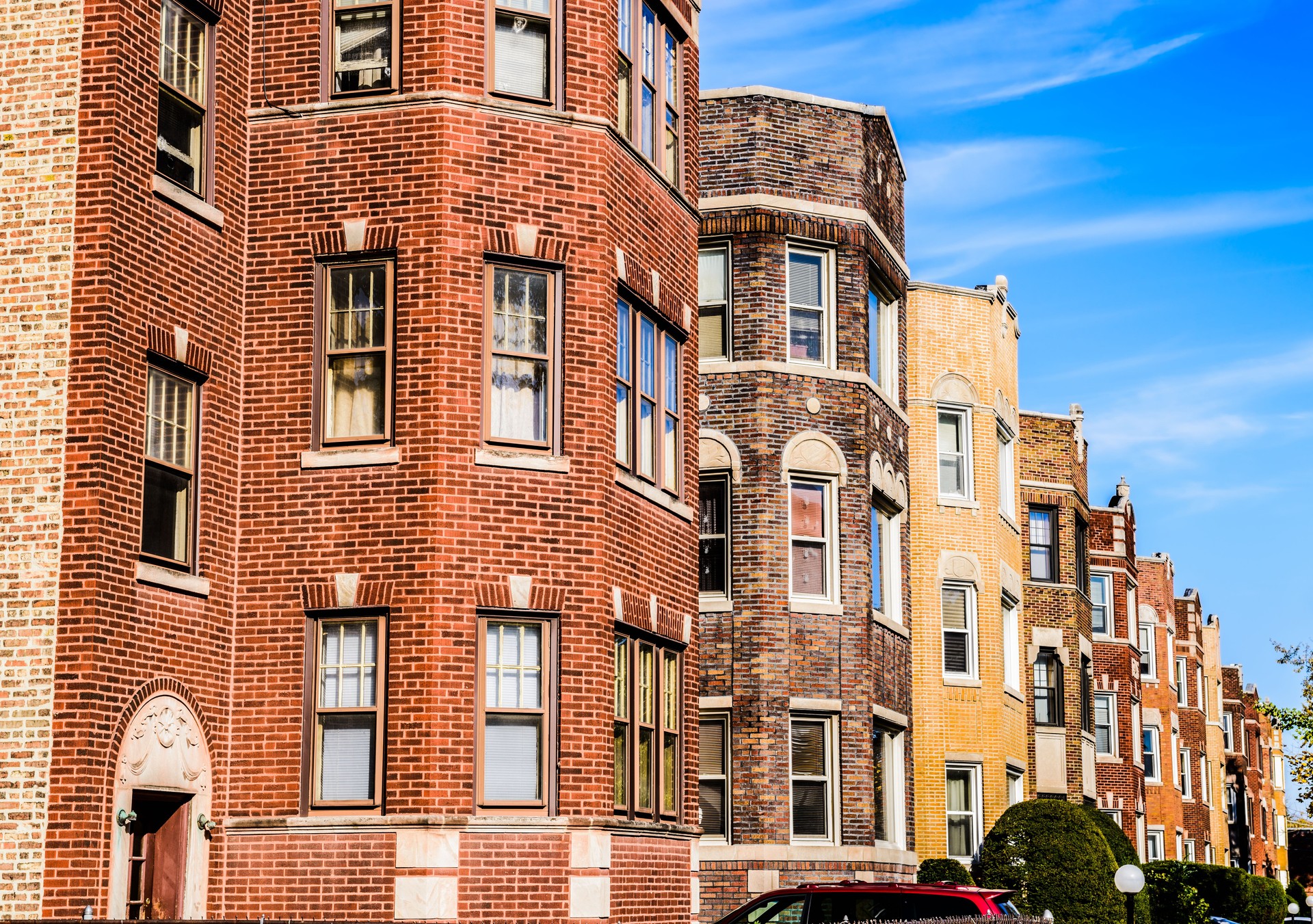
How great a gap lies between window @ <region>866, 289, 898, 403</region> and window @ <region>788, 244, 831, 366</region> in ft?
5.65

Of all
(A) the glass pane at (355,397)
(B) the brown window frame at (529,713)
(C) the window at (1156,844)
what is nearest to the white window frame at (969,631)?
(B) the brown window frame at (529,713)

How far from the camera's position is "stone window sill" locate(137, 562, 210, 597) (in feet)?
54.7

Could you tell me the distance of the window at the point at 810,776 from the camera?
1065 inches

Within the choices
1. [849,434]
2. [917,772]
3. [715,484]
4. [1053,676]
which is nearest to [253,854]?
[715,484]

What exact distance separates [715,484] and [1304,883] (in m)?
104

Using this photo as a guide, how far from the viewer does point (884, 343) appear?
102ft

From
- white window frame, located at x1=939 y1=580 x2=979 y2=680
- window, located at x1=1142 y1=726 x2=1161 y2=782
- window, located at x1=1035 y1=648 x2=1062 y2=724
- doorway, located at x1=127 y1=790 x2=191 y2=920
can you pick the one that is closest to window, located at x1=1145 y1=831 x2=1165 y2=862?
window, located at x1=1142 y1=726 x2=1161 y2=782

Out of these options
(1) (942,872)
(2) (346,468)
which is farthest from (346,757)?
(1) (942,872)

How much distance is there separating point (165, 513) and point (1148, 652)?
54.4 m

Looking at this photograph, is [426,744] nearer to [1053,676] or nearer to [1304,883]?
[1053,676]

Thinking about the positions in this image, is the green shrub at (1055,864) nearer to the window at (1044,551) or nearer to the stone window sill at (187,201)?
the window at (1044,551)

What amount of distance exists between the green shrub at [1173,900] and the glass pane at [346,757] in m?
28.3

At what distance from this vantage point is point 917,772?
107 ft

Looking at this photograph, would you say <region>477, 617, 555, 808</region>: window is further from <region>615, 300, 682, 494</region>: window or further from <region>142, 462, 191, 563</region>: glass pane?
<region>142, 462, 191, 563</region>: glass pane
